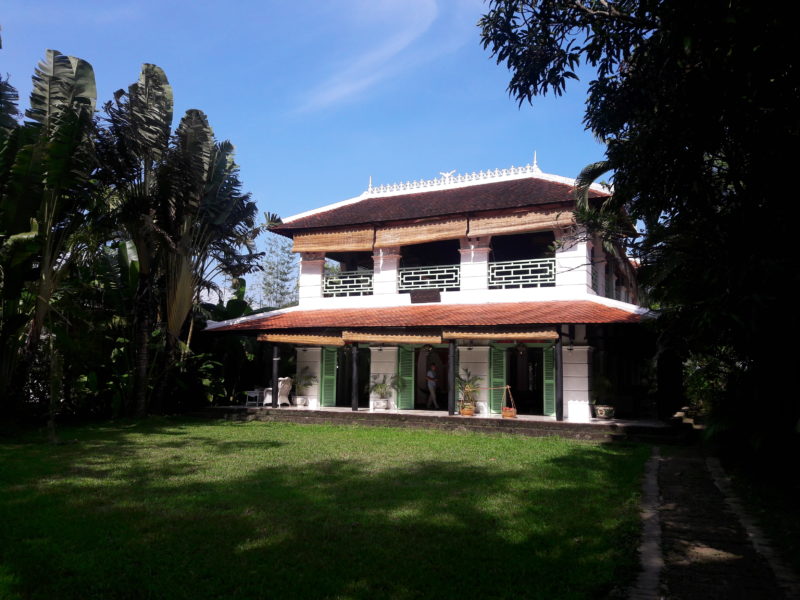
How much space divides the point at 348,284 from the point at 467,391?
4656mm

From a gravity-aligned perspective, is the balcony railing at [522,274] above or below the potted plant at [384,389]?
above

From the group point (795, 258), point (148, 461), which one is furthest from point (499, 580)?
point (148, 461)

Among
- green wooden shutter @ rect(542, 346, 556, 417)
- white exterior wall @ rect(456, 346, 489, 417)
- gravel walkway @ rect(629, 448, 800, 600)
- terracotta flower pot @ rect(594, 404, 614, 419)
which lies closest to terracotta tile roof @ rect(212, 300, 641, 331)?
white exterior wall @ rect(456, 346, 489, 417)

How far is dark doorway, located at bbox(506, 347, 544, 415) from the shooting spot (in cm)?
1547

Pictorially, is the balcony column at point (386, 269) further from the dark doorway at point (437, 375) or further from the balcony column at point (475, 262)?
the dark doorway at point (437, 375)

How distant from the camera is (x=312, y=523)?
4.94 metres

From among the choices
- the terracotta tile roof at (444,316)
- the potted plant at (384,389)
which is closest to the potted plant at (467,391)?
the terracotta tile roof at (444,316)

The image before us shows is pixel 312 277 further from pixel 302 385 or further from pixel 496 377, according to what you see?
pixel 496 377

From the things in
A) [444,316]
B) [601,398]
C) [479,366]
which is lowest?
[601,398]

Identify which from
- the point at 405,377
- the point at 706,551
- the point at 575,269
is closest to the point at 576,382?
the point at 575,269

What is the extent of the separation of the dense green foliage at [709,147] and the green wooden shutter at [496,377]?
7.36 meters

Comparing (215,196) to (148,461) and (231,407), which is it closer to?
(231,407)

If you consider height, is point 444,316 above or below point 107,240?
below

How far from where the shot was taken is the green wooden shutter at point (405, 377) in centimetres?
A: 1437
